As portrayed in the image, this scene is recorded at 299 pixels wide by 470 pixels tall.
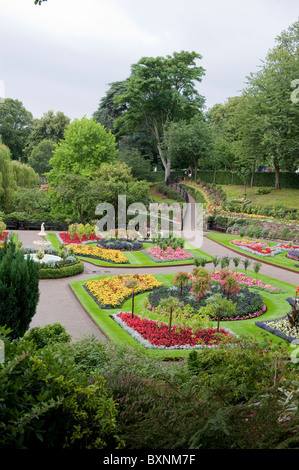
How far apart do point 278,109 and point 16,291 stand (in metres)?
32.9

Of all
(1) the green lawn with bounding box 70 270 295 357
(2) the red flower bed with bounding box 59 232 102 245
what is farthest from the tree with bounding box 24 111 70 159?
(1) the green lawn with bounding box 70 270 295 357

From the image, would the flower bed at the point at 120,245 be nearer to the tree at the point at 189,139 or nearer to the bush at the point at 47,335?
the bush at the point at 47,335

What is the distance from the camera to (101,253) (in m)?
20.9

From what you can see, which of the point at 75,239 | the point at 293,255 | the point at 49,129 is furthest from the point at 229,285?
the point at 49,129

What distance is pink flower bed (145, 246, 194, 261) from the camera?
20.6 metres

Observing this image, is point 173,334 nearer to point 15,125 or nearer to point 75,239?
point 75,239


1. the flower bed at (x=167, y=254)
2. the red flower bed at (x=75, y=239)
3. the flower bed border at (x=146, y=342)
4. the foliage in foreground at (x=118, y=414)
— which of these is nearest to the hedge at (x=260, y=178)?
the flower bed at (x=167, y=254)

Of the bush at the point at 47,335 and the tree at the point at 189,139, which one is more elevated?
the tree at the point at 189,139

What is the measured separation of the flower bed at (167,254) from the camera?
20516mm

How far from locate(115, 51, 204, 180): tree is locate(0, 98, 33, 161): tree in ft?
75.4

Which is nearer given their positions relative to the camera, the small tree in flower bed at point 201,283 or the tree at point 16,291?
the tree at point 16,291

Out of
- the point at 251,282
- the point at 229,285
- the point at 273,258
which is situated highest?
the point at 229,285

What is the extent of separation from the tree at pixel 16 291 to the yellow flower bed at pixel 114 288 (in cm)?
408

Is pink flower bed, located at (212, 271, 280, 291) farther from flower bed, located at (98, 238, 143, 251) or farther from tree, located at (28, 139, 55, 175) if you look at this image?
tree, located at (28, 139, 55, 175)
